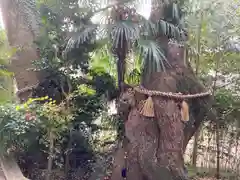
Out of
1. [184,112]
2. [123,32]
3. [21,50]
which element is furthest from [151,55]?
[21,50]

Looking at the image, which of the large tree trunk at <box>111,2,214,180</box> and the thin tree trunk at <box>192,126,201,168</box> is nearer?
the large tree trunk at <box>111,2,214,180</box>

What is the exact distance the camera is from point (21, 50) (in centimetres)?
379

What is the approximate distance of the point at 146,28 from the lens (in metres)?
2.78

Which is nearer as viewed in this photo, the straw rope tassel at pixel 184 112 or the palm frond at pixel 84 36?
the straw rope tassel at pixel 184 112

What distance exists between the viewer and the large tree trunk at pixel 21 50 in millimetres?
3828

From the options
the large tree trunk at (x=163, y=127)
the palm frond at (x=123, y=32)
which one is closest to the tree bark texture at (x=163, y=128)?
the large tree trunk at (x=163, y=127)

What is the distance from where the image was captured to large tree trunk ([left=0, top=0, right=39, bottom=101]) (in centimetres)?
383

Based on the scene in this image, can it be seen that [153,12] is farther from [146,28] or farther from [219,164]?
[219,164]

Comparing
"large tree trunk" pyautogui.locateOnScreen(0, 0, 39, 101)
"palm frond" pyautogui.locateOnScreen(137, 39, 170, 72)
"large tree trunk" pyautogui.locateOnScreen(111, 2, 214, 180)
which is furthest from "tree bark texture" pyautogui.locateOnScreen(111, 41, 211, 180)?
"large tree trunk" pyautogui.locateOnScreen(0, 0, 39, 101)

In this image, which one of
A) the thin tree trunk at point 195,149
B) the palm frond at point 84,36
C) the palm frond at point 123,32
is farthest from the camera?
the thin tree trunk at point 195,149

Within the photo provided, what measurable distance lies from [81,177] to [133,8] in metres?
2.22

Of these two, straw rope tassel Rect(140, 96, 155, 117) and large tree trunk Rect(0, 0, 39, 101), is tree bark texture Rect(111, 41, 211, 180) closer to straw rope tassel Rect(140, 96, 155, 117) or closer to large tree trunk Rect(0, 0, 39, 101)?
straw rope tassel Rect(140, 96, 155, 117)

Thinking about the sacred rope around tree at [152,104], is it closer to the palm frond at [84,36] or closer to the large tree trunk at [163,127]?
the large tree trunk at [163,127]

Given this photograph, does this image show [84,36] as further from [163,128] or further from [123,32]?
[163,128]
